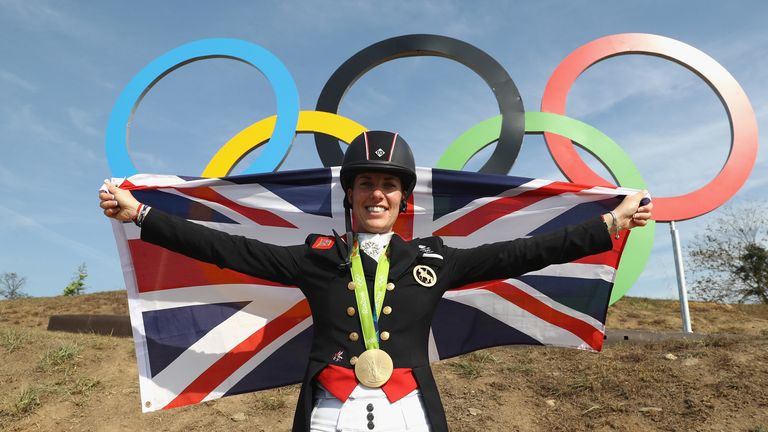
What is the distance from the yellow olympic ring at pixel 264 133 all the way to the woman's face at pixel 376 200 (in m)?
4.99

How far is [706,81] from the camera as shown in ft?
25.7

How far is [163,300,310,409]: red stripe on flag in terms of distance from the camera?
12.2 ft

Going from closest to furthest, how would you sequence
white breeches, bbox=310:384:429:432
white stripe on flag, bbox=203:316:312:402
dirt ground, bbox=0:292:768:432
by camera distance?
white breeches, bbox=310:384:429:432 → white stripe on flag, bbox=203:316:312:402 → dirt ground, bbox=0:292:768:432

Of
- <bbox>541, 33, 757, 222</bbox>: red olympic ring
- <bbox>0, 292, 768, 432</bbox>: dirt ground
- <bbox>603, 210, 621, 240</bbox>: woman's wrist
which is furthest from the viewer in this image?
<bbox>541, 33, 757, 222</bbox>: red olympic ring

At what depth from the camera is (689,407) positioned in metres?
4.91

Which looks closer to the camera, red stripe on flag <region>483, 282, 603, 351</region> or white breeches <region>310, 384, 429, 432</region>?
white breeches <region>310, 384, 429, 432</region>

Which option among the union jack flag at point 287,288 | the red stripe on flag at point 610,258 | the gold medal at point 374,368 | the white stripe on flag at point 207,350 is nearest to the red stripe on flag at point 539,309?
the union jack flag at point 287,288

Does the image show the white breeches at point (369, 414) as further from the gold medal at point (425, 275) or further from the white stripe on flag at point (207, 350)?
the white stripe on flag at point (207, 350)

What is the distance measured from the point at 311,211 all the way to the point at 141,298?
4.28 feet

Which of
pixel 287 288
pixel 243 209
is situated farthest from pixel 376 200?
pixel 243 209

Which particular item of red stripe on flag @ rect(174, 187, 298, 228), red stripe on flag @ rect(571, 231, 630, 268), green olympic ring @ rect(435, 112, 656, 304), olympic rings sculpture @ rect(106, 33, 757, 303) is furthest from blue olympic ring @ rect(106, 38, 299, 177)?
red stripe on flag @ rect(571, 231, 630, 268)

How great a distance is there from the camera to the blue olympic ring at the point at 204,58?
303 inches

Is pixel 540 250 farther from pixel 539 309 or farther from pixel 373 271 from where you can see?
pixel 539 309

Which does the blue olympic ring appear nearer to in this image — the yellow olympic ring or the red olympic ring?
the yellow olympic ring
